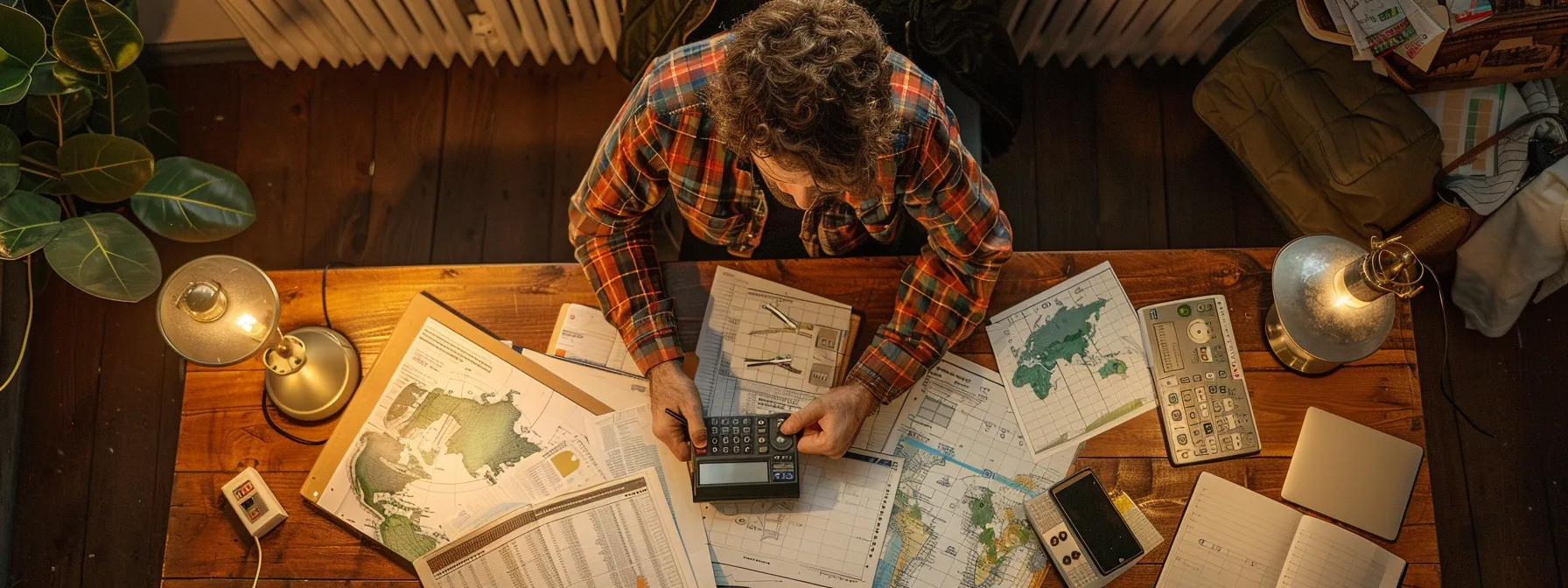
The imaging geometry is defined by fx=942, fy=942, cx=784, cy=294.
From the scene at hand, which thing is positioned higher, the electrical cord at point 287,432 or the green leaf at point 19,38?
the green leaf at point 19,38

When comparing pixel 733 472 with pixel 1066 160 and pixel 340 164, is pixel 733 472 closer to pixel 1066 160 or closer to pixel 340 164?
pixel 1066 160

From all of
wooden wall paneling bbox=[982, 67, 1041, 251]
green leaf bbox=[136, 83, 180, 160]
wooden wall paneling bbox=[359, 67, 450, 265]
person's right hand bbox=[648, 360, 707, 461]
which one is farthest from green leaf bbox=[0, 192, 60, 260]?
wooden wall paneling bbox=[982, 67, 1041, 251]

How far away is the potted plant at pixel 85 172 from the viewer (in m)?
1.32

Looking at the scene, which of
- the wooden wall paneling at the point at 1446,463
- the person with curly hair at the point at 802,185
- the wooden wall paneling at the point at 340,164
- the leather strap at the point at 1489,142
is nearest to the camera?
the person with curly hair at the point at 802,185

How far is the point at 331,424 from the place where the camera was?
4.53 ft

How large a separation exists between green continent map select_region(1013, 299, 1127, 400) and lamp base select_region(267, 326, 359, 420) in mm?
988

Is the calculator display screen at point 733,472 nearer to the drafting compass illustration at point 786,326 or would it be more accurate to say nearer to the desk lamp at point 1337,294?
the drafting compass illustration at point 786,326

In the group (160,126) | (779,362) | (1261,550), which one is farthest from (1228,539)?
(160,126)

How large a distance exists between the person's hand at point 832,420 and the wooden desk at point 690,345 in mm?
111

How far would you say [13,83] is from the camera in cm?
130

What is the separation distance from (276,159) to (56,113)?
0.60m

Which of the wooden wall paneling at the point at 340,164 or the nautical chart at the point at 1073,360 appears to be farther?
the wooden wall paneling at the point at 340,164

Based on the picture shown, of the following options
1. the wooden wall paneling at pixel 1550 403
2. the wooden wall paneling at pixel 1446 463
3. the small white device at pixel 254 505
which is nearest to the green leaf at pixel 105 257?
the small white device at pixel 254 505

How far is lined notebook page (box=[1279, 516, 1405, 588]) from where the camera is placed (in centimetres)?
133
